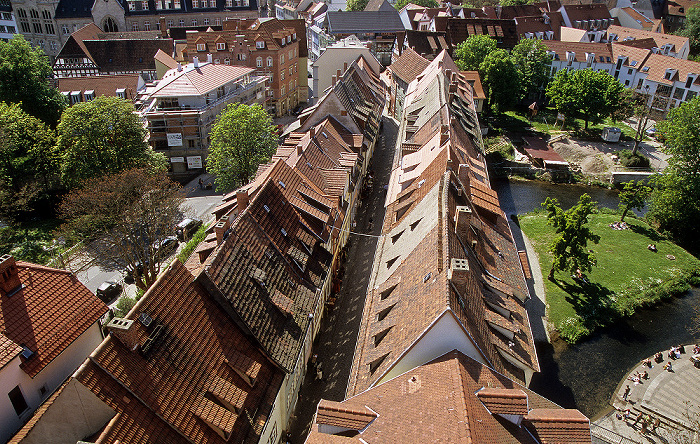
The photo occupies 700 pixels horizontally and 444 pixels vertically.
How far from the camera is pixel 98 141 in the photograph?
175 ft

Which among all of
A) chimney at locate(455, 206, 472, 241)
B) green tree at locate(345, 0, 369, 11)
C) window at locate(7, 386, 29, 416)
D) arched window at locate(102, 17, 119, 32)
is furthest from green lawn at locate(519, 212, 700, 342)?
green tree at locate(345, 0, 369, 11)

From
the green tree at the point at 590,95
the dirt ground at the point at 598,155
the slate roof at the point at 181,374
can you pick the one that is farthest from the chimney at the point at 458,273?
the green tree at the point at 590,95

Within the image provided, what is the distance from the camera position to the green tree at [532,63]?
9906 cm

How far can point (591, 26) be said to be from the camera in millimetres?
139250

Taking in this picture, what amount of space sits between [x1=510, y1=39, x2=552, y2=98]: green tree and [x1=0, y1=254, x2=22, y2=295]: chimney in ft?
306

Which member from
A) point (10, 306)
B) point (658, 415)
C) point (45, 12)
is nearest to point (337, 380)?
point (10, 306)

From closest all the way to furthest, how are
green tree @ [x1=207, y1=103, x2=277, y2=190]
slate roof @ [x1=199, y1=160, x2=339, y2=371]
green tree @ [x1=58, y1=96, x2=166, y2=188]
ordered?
slate roof @ [x1=199, y1=160, x2=339, y2=371]
green tree @ [x1=58, y1=96, x2=166, y2=188]
green tree @ [x1=207, y1=103, x2=277, y2=190]

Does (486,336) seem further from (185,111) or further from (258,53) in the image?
(258,53)

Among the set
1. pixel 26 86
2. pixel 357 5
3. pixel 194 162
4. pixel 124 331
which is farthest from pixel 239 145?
pixel 357 5

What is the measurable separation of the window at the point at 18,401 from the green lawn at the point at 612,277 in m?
40.7

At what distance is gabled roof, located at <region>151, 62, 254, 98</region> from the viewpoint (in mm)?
67938

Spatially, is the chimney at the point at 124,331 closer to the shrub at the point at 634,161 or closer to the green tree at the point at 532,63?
the shrub at the point at 634,161

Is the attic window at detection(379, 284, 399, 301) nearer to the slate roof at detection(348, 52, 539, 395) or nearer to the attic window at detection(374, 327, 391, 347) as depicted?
the slate roof at detection(348, 52, 539, 395)

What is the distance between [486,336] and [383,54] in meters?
106
